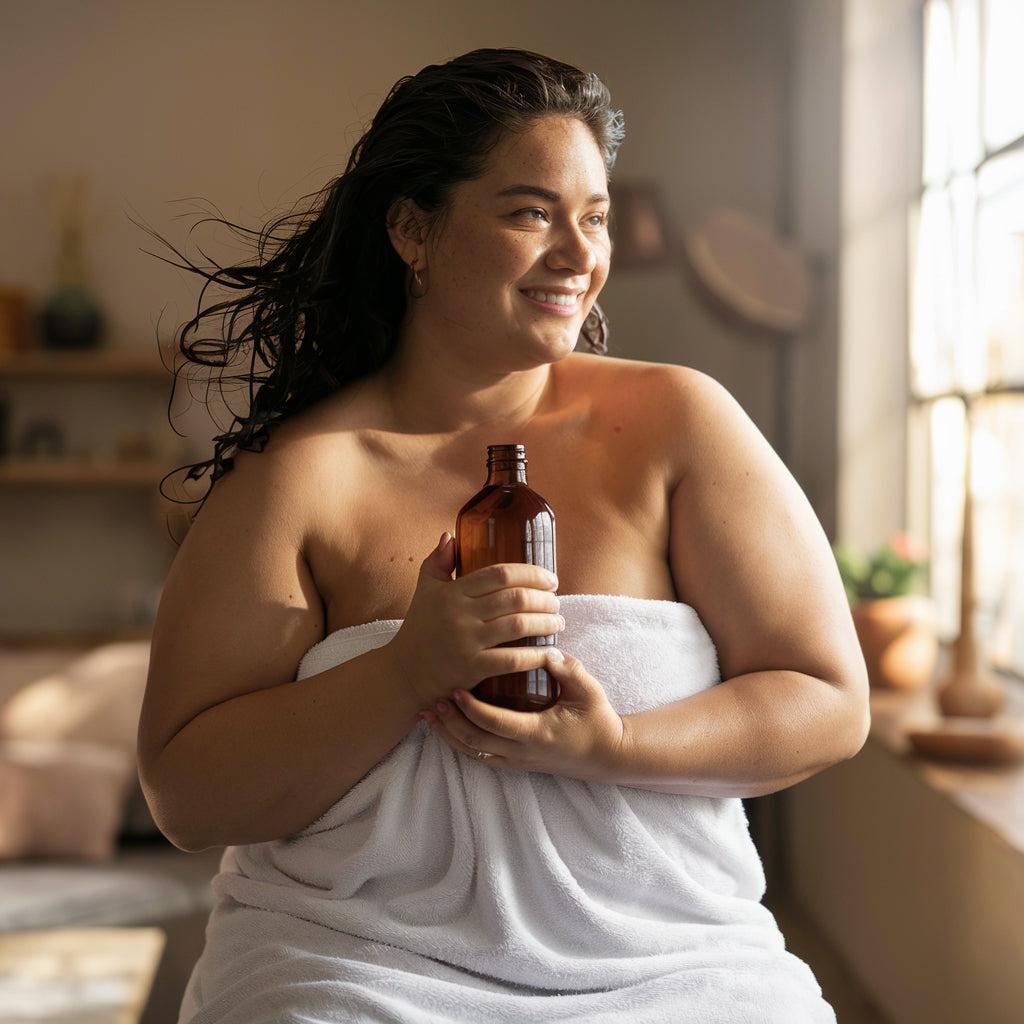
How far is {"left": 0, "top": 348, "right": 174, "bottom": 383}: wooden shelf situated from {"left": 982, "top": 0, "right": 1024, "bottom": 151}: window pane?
2620 mm

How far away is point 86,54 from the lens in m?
4.31

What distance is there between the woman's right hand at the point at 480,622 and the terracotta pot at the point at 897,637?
2019 millimetres


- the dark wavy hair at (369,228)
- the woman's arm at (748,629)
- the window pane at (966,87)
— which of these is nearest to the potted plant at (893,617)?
the window pane at (966,87)

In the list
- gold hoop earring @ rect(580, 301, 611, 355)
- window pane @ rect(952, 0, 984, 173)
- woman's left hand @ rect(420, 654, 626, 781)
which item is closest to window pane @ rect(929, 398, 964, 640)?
window pane @ rect(952, 0, 984, 173)

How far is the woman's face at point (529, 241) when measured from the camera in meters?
1.15

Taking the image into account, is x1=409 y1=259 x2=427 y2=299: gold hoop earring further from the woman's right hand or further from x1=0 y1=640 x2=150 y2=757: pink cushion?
x1=0 y1=640 x2=150 y2=757: pink cushion

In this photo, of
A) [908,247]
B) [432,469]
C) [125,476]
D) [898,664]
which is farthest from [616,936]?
[125,476]

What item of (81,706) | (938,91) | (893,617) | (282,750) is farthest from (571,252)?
(938,91)

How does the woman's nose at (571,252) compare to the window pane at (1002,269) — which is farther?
the window pane at (1002,269)

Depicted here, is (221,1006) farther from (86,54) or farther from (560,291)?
(86,54)

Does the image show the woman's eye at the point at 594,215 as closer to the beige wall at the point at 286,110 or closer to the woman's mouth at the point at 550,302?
the woman's mouth at the point at 550,302

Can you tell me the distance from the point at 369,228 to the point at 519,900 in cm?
68

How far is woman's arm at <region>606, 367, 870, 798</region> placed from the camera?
1.12 m

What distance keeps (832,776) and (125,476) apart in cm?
246
